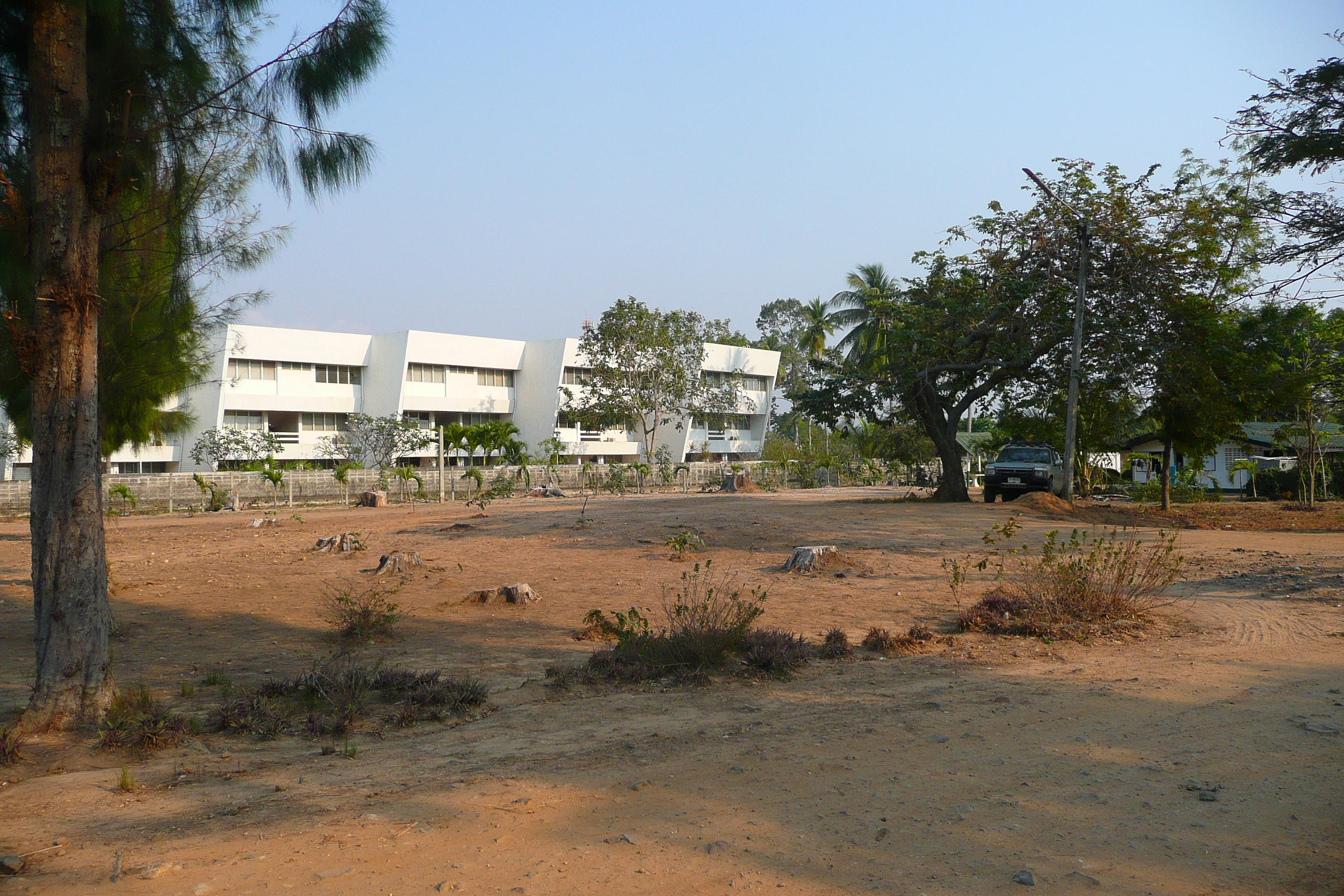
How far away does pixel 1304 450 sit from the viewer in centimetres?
2695

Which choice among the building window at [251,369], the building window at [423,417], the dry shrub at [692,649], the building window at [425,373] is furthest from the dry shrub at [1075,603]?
the building window at [425,373]

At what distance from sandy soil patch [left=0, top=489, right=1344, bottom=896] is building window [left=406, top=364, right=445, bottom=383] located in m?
41.7

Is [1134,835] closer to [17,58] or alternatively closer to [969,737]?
[969,737]

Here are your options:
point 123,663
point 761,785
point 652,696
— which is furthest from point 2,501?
point 761,785

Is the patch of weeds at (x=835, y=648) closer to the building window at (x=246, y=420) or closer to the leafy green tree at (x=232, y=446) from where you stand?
the leafy green tree at (x=232, y=446)

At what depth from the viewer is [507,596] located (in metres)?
10.4

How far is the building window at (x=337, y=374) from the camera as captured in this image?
48.9m

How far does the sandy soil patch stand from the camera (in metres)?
3.56

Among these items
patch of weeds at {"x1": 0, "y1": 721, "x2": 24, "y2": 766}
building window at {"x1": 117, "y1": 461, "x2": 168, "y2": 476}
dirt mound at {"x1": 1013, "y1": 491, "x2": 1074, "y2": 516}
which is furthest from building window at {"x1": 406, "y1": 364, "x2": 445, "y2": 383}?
patch of weeds at {"x1": 0, "y1": 721, "x2": 24, "y2": 766}

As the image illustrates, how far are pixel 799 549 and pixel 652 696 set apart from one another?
21.5 feet

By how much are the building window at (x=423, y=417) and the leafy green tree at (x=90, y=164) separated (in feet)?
137

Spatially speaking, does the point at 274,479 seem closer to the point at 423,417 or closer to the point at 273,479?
the point at 273,479

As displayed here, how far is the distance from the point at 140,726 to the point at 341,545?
32.2ft

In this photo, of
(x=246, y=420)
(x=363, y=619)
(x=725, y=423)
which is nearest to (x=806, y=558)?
(x=363, y=619)
